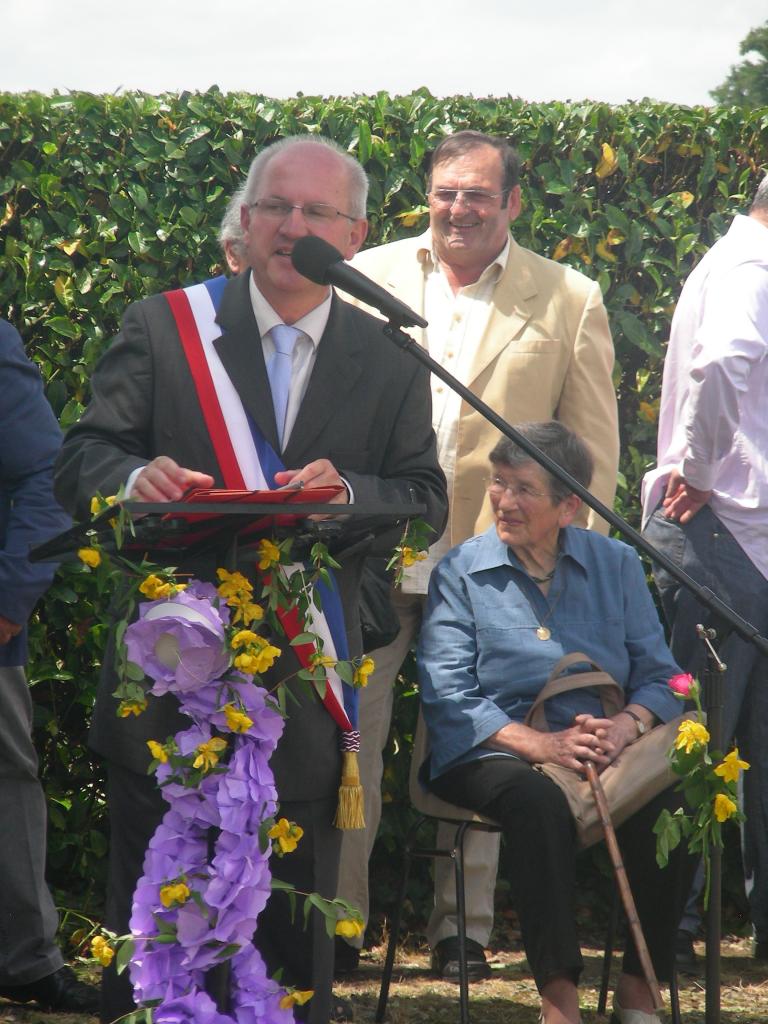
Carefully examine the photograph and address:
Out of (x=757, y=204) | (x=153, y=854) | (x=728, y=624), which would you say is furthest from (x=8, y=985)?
(x=757, y=204)

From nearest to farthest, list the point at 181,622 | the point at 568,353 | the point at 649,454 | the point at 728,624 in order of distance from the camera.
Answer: the point at 181,622 → the point at 728,624 → the point at 568,353 → the point at 649,454

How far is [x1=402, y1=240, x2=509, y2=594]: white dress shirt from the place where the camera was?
15.5ft

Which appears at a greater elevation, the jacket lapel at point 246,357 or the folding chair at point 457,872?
the jacket lapel at point 246,357

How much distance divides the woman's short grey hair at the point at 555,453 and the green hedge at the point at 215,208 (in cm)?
126

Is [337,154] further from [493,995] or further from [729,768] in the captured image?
[493,995]

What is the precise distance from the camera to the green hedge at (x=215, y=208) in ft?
17.3

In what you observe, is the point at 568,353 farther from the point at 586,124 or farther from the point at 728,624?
the point at 728,624

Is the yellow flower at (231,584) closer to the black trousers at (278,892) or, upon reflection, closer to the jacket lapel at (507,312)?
the black trousers at (278,892)

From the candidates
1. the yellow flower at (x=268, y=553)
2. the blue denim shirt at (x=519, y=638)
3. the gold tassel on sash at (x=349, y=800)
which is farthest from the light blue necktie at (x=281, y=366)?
the blue denim shirt at (x=519, y=638)

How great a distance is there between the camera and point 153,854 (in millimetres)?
2811

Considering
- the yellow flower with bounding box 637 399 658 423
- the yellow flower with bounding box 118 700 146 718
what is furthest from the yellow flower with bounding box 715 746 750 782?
the yellow flower with bounding box 637 399 658 423

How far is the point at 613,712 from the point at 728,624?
1.11 meters

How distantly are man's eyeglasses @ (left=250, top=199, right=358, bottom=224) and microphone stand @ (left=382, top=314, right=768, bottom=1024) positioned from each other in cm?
40

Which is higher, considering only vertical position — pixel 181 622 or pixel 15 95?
pixel 15 95
